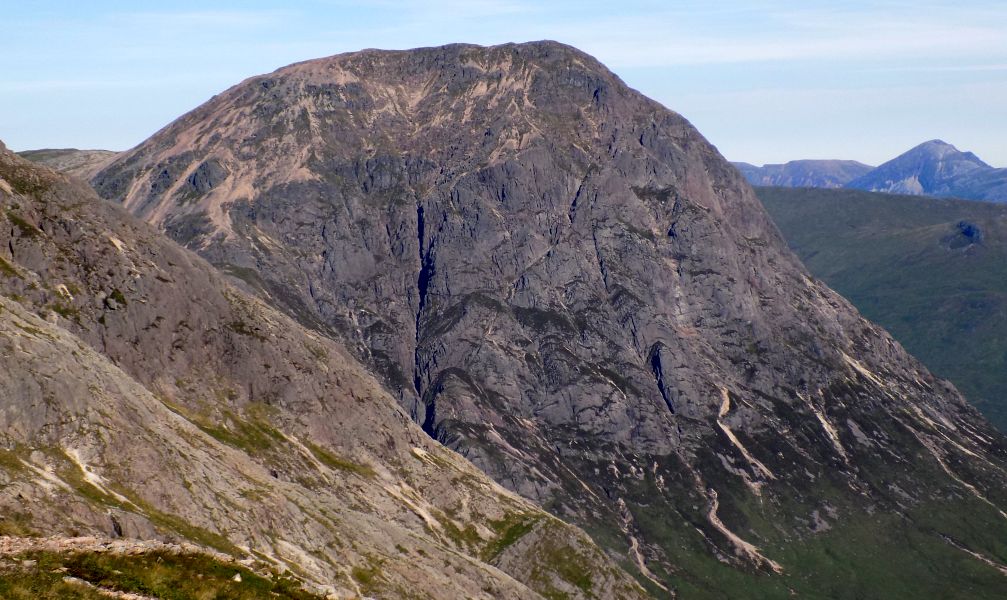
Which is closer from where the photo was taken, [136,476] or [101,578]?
[101,578]

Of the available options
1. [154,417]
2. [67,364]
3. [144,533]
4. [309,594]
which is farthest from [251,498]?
[309,594]

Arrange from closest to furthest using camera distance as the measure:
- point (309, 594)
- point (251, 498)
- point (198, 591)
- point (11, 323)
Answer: point (198, 591) → point (309, 594) → point (11, 323) → point (251, 498)

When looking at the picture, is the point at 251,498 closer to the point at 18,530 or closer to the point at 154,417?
the point at 154,417

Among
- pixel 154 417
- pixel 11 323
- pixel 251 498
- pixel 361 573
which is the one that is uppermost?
pixel 11 323

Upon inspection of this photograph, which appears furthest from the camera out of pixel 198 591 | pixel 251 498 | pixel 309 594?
pixel 251 498

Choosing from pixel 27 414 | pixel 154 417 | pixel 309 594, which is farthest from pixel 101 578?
pixel 154 417

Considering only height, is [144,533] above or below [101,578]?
below
